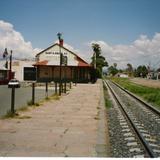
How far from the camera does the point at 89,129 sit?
990 centimetres

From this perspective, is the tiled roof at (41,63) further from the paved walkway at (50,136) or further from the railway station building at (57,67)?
the paved walkway at (50,136)

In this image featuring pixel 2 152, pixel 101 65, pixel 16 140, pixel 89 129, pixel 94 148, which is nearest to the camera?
pixel 2 152

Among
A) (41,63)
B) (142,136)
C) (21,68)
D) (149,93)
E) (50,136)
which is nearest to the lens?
(50,136)

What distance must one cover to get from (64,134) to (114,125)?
3.08 metres

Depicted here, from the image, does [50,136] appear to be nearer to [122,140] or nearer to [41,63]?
[122,140]

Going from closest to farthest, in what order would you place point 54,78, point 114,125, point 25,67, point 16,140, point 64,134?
1. point 16,140
2. point 64,134
3. point 114,125
4. point 54,78
5. point 25,67

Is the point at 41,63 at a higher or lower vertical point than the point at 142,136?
higher

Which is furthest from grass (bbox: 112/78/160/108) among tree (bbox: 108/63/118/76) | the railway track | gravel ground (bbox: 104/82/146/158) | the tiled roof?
tree (bbox: 108/63/118/76)

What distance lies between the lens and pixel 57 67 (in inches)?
2135

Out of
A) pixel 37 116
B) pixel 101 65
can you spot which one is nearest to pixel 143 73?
pixel 101 65

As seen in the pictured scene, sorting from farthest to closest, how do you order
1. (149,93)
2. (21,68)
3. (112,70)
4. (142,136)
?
A: (112,70)
(21,68)
(149,93)
(142,136)

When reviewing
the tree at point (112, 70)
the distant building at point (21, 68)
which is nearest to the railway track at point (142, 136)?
the distant building at point (21, 68)

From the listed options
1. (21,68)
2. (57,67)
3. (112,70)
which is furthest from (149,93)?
(112,70)

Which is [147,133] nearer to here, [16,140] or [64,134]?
[64,134]
